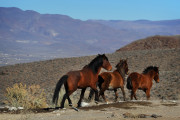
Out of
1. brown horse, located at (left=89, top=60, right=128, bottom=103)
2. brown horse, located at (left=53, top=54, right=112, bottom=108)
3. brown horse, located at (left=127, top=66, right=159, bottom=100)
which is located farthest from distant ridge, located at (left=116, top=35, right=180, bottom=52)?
brown horse, located at (left=53, top=54, right=112, bottom=108)

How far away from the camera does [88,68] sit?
501 inches

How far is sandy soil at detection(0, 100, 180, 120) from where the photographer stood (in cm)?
1029

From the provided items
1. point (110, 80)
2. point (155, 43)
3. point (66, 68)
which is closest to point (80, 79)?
point (110, 80)

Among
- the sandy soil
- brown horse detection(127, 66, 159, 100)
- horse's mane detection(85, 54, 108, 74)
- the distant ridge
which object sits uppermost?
the distant ridge

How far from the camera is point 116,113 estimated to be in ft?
35.9

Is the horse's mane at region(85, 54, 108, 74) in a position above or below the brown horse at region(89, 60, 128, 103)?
above

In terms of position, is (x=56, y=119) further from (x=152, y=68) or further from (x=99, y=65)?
(x=152, y=68)

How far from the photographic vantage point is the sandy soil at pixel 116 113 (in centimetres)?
1029

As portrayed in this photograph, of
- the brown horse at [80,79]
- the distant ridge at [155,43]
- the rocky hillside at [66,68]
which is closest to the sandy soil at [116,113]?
the brown horse at [80,79]

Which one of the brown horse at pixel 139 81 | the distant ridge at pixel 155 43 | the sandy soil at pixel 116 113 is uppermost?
the distant ridge at pixel 155 43

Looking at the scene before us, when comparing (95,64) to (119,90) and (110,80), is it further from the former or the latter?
(119,90)

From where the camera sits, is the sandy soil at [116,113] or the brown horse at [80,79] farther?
the brown horse at [80,79]

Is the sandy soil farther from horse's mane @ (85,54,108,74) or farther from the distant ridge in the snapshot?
the distant ridge

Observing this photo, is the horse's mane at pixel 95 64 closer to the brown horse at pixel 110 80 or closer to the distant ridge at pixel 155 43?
the brown horse at pixel 110 80
